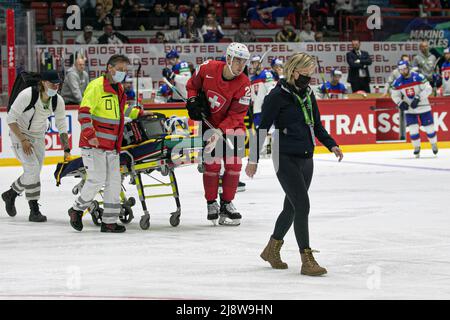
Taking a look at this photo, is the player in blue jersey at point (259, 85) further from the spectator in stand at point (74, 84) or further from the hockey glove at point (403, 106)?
the spectator in stand at point (74, 84)

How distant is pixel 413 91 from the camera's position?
20.7m

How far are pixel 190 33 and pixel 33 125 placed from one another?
43.9 ft

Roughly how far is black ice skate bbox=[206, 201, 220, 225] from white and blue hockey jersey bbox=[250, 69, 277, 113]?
30.4ft

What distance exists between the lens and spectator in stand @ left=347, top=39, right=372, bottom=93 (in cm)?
2439

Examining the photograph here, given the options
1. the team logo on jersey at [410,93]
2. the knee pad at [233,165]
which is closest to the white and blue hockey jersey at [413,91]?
the team logo on jersey at [410,93]

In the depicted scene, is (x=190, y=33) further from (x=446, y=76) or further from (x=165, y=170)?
(x=165, y=170)

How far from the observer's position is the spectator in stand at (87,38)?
77.0 ft

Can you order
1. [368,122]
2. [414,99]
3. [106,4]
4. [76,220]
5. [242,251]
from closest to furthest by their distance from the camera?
[242,251] < [76,220] < [414,99] < [368,122] < [106,4]

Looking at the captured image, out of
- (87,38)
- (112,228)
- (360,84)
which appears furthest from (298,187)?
(360,84)

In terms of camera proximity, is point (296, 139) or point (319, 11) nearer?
point (296, 139)

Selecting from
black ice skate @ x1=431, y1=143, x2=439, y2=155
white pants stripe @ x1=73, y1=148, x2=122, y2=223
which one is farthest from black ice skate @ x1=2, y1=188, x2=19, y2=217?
black ice skate @ x1=431, y1=143, x2=439, y2=155

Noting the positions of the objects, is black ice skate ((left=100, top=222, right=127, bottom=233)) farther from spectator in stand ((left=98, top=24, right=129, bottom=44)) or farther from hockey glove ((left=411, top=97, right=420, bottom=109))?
spectator in stand ((left=98, top=24, right=129, bottom=44))

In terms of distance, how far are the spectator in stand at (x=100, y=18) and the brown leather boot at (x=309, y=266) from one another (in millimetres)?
17419

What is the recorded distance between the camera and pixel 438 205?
1276 centimetres
